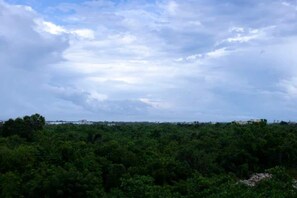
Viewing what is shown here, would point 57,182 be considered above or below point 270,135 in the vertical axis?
below

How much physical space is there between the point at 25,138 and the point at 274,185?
1071 inches

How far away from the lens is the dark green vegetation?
2267 cm

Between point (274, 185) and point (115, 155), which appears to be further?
point (115, 155)

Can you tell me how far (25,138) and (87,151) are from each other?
11634 mm

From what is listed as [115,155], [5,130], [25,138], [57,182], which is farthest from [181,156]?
[5,130]

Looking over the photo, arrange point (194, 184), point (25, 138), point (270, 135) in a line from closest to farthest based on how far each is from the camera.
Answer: point (194, 184) < point (270, 135) < point (25, 138)

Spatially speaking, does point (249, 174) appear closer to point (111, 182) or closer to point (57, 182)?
point (111, 182)

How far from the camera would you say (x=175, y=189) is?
25.7 m

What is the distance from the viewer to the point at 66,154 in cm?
3253

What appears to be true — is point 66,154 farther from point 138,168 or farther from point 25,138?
point 25,138

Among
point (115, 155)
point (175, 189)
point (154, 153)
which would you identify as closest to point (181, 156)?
point (154, 153)

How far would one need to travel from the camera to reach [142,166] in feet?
104

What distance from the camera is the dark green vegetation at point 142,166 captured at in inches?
893

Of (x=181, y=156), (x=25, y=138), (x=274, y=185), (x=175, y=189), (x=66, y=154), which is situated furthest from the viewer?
(x=25, y=138)
